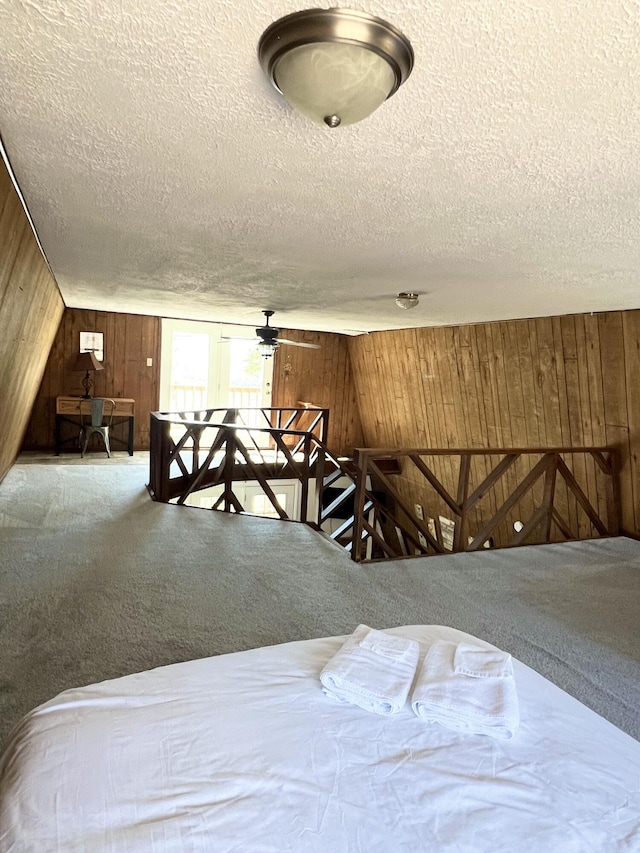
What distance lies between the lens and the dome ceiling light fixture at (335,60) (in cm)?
107

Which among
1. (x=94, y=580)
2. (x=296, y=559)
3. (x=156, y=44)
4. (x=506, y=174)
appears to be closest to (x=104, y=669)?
(x=94, y=580)

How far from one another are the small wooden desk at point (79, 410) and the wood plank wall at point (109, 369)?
10.2 inches

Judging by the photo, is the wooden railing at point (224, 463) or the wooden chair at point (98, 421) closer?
the wooden railing at point (224, 463)

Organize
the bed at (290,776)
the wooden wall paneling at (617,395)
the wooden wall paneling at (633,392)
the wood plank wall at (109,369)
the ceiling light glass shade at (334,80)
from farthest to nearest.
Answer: the wood plank wall at (109,369)
the wooden wall paneling at (617,395)
the wooden wall paneling at (633,392)
the ceiling light glass shade at (334,80)
the bed at (290,776)

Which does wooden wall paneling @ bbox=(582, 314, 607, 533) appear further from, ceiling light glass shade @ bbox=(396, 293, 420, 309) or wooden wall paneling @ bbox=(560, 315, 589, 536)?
ceiling light glass shade @ bbox=(396, 293, 420, 309)

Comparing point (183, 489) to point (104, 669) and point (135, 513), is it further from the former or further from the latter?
point (104, 669)

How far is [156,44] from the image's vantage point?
1213mm

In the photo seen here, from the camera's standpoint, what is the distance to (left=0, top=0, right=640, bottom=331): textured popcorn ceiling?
3.70 feet

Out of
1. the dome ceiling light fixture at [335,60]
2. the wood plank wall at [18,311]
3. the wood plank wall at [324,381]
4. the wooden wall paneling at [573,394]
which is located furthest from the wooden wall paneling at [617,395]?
the wood plank wall at [324,381]

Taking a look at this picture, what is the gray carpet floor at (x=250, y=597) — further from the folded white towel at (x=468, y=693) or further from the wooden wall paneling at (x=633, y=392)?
the folded white towel at (x=468, y=693)

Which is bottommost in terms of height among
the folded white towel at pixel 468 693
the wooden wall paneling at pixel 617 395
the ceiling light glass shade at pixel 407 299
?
the folded white towel at pixel 468 693

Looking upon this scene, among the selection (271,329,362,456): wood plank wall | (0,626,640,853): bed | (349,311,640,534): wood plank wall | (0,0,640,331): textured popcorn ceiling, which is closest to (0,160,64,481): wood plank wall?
(0,0,640,331): textured popcorn ceiling

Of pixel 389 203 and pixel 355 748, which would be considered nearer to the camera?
pixel 355 748

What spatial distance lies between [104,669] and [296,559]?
175 centimetres
